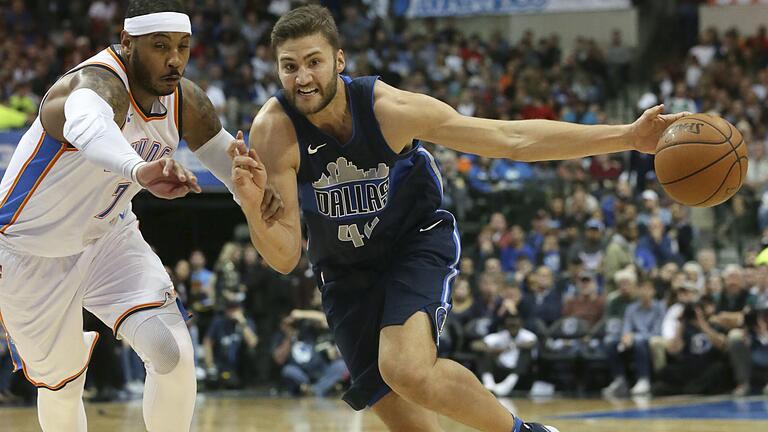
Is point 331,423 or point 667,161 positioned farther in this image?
point 331,423

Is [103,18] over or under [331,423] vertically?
over

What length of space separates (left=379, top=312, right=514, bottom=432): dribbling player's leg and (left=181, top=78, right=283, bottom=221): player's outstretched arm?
1089mm

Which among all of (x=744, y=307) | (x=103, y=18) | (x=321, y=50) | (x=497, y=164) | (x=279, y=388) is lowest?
(x=279, y=388)

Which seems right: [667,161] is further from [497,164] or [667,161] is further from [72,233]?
[497,164]

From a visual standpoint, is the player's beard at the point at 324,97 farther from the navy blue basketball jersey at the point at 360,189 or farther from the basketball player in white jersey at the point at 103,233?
the basketball player in white jersey at the point at 103,233

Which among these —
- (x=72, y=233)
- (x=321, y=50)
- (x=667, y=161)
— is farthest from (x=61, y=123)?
(x=667, y=161)

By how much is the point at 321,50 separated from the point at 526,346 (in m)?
8.00

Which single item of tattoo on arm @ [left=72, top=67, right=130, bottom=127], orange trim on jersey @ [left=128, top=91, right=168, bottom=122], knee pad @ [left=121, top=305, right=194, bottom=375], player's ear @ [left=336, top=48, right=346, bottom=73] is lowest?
knee pad @ [left=121, top=305, right=194, bottom=375]

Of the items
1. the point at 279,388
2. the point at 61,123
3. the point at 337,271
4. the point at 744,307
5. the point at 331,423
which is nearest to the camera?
the point at 61,123

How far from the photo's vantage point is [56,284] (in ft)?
16.3

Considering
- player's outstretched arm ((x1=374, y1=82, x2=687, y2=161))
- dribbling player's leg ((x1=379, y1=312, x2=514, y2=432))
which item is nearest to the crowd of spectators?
player's outstretched arm ((x1=374, y1=82, x2=687, y2=161))

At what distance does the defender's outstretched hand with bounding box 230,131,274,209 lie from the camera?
426 cm

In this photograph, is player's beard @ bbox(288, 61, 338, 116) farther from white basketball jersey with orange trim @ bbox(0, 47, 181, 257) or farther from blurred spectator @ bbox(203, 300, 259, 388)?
blurred spectator @ bbox(203, 300, 259, 388)

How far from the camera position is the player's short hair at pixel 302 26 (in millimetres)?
4730
